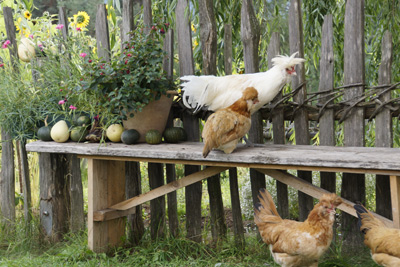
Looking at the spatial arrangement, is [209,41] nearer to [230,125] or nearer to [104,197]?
[230,125]

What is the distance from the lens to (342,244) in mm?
3740

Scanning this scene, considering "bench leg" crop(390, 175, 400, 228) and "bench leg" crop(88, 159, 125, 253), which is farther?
"bench leg" crop(88, 159, 125, 253)

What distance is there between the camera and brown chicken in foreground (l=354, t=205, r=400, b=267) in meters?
2.81

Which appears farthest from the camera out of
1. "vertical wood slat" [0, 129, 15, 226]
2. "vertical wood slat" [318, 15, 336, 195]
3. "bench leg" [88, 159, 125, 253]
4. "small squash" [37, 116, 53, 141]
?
"vertical wood slat" [0, 129, 15, 226]

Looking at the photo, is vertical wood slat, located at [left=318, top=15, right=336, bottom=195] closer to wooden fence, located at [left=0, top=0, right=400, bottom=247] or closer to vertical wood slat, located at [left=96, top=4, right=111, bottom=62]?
wooden fence, located at [left=0, top=0, right=400, bottom=247]

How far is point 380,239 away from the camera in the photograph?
2887mm

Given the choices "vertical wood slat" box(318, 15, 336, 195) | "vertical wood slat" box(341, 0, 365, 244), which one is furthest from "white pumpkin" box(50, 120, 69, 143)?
"vertical wood slat" box(341, 0, 365, 244)

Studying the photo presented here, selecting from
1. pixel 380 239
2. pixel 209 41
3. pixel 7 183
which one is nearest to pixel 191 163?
pixel 209 41

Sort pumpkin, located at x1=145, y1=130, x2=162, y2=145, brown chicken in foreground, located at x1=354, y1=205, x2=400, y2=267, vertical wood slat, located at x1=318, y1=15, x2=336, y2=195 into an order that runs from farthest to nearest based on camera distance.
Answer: pumpkin, located at x1=145, y1=130, x2=162, y2=145, vertical wood slat, located at x1=318, y1=15, x2=336, y2=195, brown chicken in foreground, located at x1=354, y1=205, x2=400, y2=267

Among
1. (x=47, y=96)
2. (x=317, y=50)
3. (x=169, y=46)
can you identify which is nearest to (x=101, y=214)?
(x=47, y=96)

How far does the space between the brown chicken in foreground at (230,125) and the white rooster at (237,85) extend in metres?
0.10

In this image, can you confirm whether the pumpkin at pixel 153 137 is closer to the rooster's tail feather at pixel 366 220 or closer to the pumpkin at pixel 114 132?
the pumpkin at pixel 114 132

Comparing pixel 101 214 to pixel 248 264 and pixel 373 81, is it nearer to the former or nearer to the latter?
pixel 248 264

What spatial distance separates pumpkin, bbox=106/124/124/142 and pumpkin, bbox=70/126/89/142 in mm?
Result: 220
